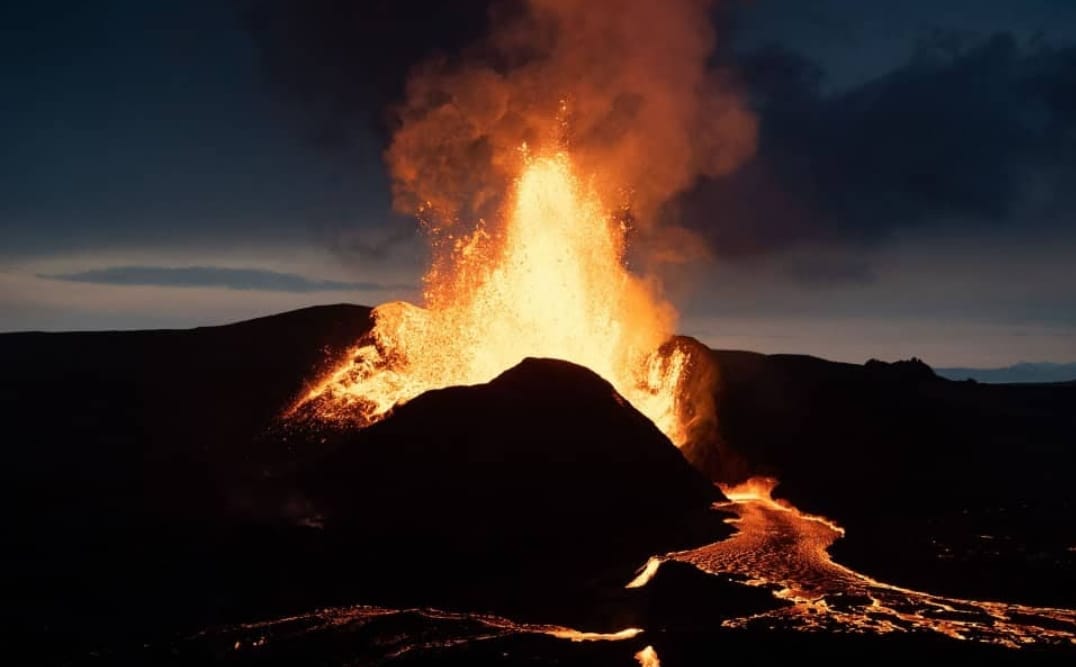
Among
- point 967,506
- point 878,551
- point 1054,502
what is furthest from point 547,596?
point 1054,502

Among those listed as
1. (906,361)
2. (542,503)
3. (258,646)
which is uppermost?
(906,361)

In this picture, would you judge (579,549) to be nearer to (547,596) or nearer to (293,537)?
(547,596)

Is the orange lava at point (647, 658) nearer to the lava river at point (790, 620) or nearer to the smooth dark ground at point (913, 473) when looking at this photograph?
the lava river at point (790, 620)

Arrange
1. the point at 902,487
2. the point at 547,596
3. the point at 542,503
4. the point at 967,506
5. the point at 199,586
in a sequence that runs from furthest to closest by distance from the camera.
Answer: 1. the point at 902,487
2. the point at 967,506
3. the point at 542,503
4. the point at 199,586
5. the point at 547,596

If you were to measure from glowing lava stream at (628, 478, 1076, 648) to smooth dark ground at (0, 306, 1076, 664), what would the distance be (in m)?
1.00

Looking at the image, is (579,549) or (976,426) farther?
(976,426)

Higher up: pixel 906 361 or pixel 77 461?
pixel 906 361

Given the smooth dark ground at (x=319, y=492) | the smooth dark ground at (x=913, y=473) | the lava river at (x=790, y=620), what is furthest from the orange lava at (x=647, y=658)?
the smooth dark ground at (x=913, y=473)

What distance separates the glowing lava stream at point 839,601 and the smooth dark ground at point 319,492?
999mm

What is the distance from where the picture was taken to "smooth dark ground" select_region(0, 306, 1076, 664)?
78.6ft

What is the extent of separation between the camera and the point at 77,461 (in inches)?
1713

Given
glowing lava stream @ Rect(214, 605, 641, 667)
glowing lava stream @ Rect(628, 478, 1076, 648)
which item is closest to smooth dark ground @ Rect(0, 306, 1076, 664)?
glowing lava stream @ Rect(214, 605, 641, 667)

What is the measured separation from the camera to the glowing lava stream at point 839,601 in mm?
20547

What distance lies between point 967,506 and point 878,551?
39.7ft
